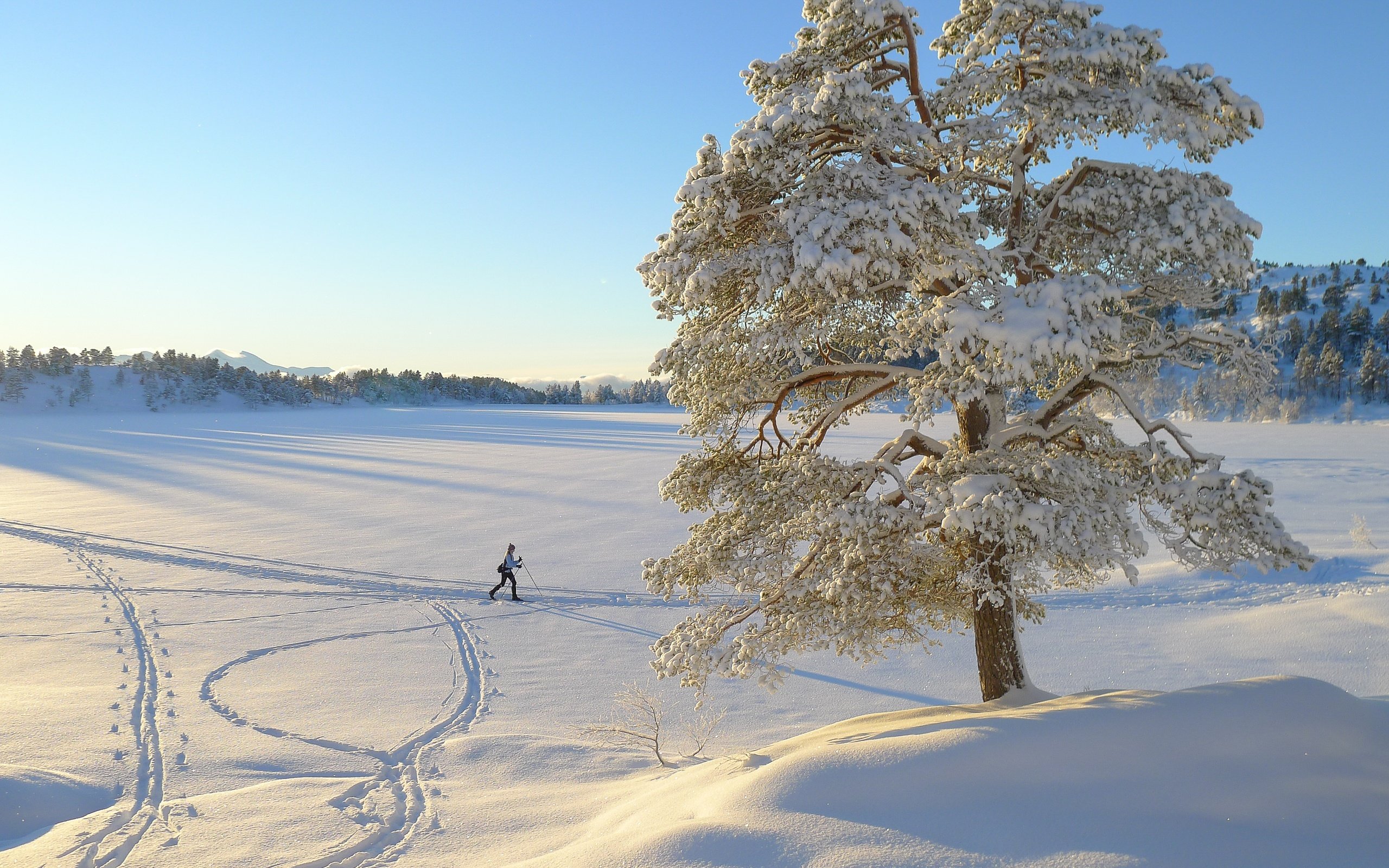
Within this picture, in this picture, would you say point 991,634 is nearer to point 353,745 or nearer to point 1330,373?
point 353,745

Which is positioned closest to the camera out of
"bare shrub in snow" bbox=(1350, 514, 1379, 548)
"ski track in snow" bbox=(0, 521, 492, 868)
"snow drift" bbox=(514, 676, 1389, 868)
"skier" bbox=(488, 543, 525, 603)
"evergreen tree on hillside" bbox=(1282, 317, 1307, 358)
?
"snow drift" bbox=(514, 676, 1389, 868)

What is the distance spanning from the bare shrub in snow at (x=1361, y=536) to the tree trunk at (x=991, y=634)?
655 inches

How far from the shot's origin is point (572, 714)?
11656mm

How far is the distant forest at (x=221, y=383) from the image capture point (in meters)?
98.5

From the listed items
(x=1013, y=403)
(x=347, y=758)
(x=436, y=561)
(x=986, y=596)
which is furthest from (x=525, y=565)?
(x=986, y=596)

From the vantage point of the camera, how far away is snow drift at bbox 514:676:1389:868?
4562 millimetres

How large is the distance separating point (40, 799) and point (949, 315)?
10.2m

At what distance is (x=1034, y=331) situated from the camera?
5.48 metres

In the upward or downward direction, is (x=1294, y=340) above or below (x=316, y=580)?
above

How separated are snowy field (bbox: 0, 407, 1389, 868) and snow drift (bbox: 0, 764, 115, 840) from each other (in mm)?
36

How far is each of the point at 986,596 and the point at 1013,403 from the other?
13.4 feet

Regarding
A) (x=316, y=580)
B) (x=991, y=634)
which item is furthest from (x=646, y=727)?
(x=316, y=580)

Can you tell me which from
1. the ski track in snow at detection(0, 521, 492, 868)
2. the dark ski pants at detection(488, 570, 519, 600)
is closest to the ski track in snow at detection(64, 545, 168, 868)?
the ski track in snow at detection(0, 521, 492, 868)

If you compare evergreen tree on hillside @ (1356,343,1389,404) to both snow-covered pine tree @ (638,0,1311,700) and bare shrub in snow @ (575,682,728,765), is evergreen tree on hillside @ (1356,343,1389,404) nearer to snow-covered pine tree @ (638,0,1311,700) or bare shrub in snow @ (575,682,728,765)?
snow-covered pine tree @ (638,0,1311,700)
